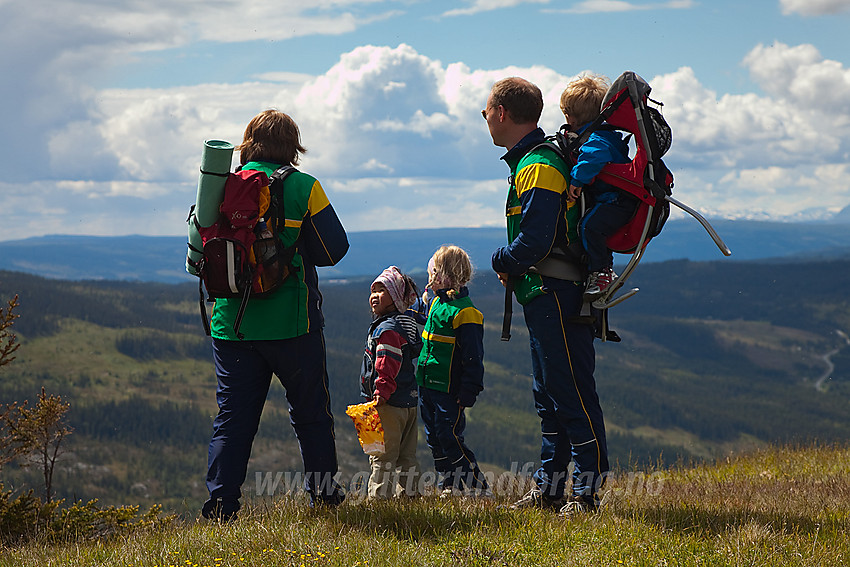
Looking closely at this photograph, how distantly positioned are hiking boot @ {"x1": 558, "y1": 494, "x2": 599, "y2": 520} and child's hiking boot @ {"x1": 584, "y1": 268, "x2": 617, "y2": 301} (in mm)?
1234

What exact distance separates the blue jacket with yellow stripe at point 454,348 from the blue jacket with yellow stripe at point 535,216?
1.12 metres

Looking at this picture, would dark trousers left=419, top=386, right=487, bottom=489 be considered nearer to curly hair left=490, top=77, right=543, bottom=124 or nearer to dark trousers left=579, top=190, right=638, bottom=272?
dark trousers left=579, top=190, right=638, bottom=272

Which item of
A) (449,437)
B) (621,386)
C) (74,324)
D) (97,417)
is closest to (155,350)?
(74,324)

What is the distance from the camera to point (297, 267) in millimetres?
4715

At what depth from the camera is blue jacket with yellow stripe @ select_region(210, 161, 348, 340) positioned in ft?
15.1

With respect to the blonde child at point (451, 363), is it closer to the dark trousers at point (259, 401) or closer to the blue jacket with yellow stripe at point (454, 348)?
the blue jacket with yellow stripe at point (454, 348)

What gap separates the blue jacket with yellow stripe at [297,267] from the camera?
461 cm

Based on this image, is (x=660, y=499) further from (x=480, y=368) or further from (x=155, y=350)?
(x=155, y=350)

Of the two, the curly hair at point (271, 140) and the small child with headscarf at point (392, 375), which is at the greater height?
the curly hair at point (271, 140)

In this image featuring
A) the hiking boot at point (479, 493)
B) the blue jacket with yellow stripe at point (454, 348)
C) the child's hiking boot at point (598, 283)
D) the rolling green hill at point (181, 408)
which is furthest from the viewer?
the rolling green hill at point (181, 408)

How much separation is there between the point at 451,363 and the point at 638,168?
227 centimetres

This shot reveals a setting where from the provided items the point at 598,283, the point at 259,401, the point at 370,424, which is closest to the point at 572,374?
the point at 598,283

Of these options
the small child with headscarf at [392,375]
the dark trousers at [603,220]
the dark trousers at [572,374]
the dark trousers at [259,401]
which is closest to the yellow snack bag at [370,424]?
the small child with headscarf at [392,375]

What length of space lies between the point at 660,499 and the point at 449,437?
167cm
